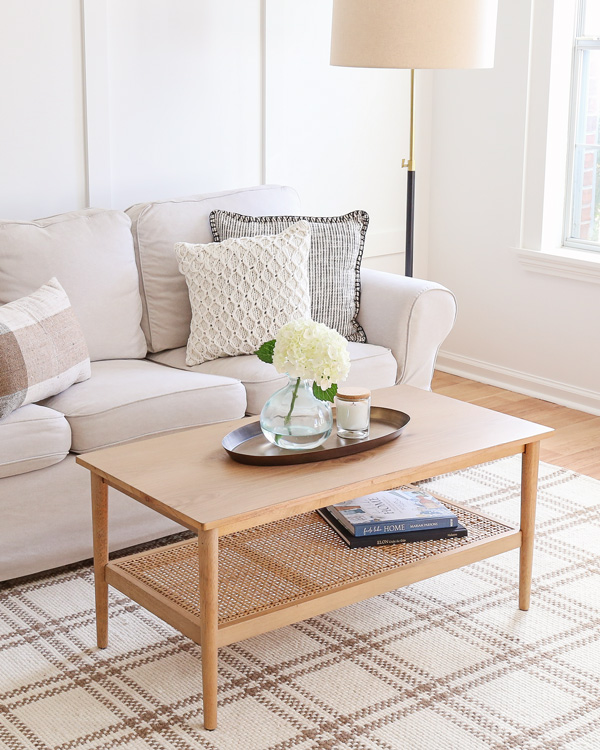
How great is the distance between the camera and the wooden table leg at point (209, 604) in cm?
186

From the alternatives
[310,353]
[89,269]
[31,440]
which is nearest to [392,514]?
[310,353]

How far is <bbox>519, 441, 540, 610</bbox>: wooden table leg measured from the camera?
2355 mm

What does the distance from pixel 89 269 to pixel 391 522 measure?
127 centimetres

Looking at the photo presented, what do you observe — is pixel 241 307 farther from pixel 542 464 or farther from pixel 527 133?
pixel 527 133

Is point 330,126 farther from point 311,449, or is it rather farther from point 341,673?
point 341,673

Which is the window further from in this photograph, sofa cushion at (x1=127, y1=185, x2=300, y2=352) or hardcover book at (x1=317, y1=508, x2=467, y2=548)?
hardcover book at (x1=317, y1=508, x2=467, y2=548)

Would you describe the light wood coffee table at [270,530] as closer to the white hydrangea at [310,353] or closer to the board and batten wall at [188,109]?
the white hydrangea at [310,353]

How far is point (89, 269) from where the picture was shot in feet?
9.91

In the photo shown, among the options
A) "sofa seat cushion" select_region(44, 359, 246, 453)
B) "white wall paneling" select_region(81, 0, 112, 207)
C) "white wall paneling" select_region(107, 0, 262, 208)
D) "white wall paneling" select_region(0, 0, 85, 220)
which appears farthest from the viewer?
"white wall paneling" select_region(107, 0, 262, 208)

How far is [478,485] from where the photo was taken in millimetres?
3236

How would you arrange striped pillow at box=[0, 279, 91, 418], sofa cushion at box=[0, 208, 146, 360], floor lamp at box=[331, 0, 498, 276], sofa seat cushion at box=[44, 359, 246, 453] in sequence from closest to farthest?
1. striped pillow at box=[0, 279, 91, 418]
2. sofa seat cushion at box=[44, 359, 246, 453]
3. sofa cushion at box=[0, 208, 146, 360]
4. floor lamp at box=[331, 0, 498, 276]

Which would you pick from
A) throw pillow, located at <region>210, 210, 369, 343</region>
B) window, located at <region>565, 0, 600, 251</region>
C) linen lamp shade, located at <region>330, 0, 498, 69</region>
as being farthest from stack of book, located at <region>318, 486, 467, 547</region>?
window, located at <region>565, 0, 600, 251</region>

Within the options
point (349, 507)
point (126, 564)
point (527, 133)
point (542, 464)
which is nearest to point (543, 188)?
point (527, 133)

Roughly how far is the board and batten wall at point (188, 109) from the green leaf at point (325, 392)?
160 centimetres
